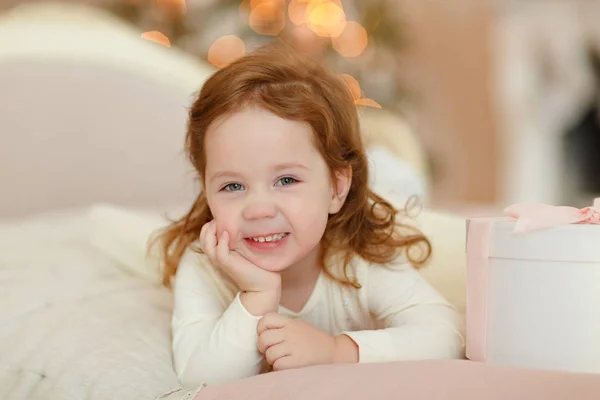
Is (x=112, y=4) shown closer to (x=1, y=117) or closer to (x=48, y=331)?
(x=1, y=117)

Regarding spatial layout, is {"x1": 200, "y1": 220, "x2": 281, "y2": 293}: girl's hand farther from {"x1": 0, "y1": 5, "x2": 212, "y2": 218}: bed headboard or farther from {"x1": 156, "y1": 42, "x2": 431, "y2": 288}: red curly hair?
{"x1": 0, "y1": 5, "x2": 212, "y2": 218}: bed headboard

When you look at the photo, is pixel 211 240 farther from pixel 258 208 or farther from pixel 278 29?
pixel 278 29

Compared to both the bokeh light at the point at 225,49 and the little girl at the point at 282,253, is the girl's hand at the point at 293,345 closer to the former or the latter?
the little girl at the point at 282,253

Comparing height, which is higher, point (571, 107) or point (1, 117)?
point (571, 107)

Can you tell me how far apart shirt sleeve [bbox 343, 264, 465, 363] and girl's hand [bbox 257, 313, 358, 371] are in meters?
0.04

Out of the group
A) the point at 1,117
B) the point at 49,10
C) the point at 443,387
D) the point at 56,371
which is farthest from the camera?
the point at 49,10

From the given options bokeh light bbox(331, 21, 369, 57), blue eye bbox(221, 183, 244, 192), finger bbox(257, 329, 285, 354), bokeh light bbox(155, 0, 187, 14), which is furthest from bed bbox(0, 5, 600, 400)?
bokeh light bbox(331, 21, 369, 57)

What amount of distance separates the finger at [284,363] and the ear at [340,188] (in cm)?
25

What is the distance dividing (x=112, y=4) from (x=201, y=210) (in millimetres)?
2589

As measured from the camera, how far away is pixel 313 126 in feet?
3.34

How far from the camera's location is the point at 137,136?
2.32 m

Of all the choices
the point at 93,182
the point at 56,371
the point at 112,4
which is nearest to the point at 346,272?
the point at 56,371

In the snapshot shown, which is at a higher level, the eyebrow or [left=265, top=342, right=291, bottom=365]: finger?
the eyebrow

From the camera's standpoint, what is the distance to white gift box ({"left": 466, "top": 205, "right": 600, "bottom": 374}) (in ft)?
2.70
